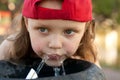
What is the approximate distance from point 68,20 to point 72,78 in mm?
219

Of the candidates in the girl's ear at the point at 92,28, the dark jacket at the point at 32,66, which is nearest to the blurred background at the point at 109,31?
the girl's ear at the point at 92,28

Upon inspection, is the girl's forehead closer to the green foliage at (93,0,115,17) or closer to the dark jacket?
the dark jacket

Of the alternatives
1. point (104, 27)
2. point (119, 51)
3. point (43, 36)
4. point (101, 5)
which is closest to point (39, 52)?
point (43, 36)


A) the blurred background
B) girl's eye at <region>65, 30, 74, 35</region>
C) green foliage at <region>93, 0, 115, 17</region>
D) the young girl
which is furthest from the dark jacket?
green foliage at <region>93, 0, 115, 17</region>

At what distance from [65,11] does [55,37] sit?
8 cm

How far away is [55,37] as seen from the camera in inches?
41.0

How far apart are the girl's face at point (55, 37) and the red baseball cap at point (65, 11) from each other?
0.02 metres

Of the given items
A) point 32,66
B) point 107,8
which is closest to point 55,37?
point 32,66

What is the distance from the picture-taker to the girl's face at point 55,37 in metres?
1.04

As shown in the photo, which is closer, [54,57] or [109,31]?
[54,57]

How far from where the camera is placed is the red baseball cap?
1027 millimetres

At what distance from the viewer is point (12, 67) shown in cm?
118

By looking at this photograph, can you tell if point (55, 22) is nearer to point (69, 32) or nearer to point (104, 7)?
point (69, 32)

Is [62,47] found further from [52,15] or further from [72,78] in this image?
[72,78]
